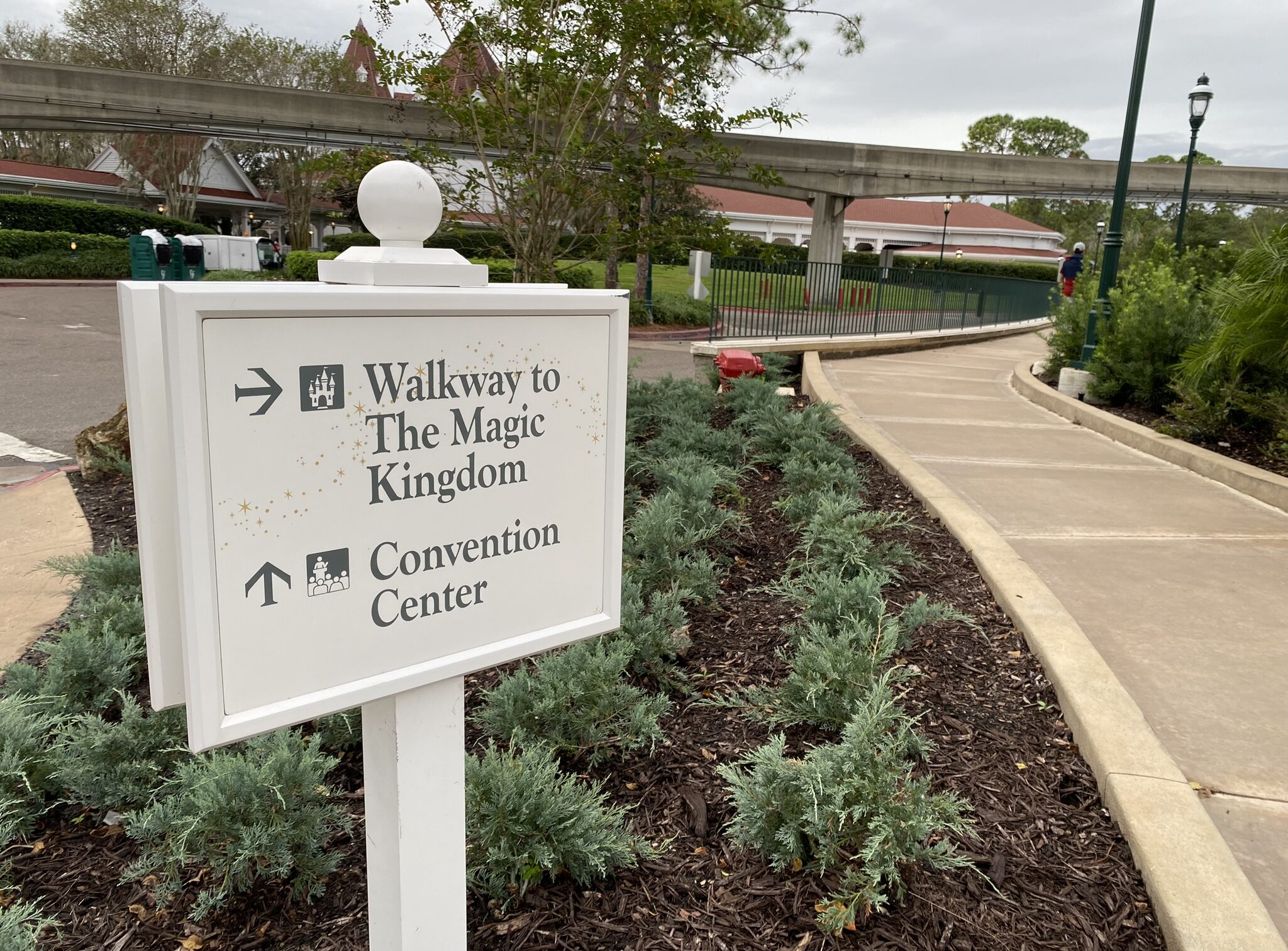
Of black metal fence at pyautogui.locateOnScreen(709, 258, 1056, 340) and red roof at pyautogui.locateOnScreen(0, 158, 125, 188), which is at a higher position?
red roof at pyautogui.locateOnScreen(0, 158, 125, 188)

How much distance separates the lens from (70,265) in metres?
28.5

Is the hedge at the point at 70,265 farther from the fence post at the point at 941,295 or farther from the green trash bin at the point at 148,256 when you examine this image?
the fence post at the point at 941,295

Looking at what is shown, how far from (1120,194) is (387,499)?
1074 centimetres

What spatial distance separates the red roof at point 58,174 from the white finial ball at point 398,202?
5552cm

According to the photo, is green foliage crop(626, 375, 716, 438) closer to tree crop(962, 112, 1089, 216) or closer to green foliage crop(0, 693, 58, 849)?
green foliage crop(0, 693, 58, 849)

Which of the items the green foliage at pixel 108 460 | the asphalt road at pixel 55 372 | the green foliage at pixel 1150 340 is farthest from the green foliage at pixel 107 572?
the green foliage at pixel 1150 340

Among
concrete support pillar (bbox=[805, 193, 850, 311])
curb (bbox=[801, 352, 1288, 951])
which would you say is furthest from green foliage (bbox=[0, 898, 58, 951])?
concrete support pillar (bbox=[805, 193, 850, 311])

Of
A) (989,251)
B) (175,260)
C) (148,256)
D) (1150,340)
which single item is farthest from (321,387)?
(989,251)

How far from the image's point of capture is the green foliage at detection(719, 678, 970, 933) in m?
2.14

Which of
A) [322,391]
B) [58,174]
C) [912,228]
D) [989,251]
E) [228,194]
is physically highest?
[912,228]

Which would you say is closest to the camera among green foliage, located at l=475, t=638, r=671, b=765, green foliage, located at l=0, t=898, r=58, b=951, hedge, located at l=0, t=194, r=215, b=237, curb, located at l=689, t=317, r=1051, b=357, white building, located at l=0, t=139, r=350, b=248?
green foliage, located at l=0, t=898, r=58, b=951

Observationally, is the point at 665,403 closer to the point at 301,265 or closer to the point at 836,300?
the point at 836,300

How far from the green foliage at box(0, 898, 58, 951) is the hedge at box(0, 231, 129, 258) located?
32.5m

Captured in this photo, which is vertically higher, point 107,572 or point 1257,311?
point 1257,311
